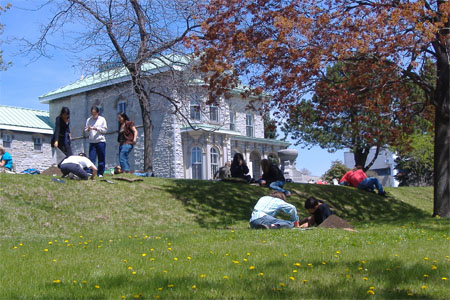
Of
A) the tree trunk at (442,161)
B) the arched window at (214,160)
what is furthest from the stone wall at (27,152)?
the tree trunk at (442,161)

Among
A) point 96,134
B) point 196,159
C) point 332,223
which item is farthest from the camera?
point 196,159

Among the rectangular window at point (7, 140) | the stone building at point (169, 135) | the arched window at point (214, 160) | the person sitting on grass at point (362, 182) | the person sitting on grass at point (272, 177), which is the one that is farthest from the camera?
the arched window at point (214, 160)

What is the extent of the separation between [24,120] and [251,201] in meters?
26.9

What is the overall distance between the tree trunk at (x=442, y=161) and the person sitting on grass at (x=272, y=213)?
6.56m

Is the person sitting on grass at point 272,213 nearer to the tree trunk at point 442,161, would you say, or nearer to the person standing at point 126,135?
the person standing at point 126,135

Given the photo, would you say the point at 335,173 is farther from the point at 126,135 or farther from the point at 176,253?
the point at 176,253

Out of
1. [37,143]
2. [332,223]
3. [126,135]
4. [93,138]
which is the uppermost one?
[37,143]

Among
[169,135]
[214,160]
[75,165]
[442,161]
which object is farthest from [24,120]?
[442,161]

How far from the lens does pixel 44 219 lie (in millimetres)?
11312

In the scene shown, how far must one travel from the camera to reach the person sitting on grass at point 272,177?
1652 centimetres

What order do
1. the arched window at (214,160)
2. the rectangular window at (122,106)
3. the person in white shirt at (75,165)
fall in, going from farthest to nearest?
the rectangular window at (122,106) < the arched window at (214,160) < the person in white shirt at (75,165)

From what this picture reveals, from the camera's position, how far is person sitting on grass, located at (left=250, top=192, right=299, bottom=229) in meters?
10.4

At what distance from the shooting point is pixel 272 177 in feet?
55.3

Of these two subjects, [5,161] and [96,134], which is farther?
[5,161]
